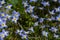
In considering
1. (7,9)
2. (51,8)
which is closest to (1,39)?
(7,9)

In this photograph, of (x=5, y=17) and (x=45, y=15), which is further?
(x=45, y=15)

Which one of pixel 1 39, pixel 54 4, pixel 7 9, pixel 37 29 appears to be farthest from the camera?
pixel 54 4

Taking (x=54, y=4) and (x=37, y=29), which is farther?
Answer: (x=54, y=4)

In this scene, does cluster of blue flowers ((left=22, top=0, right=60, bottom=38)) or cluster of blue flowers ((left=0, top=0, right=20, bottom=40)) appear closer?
cluster of blue flowers ((left=0, top=0, right=20, bottom=40))

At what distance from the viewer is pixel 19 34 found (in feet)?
8.00

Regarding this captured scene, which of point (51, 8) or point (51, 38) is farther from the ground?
point (51, 8)

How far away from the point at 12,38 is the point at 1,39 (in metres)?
0.13

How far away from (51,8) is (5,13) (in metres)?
0.58

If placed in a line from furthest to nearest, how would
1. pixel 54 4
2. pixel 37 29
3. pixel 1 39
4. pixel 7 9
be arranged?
pixel 54 4 < pixel 7 9 < pixel 37 29 < pixel 1 39

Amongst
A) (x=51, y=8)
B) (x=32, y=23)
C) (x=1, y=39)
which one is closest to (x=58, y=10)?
(x=51, y=8)

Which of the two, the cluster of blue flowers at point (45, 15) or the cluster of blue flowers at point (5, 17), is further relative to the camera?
the cluster of blue flowers at point (45, 15)

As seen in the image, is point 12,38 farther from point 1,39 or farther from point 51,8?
point 51,8

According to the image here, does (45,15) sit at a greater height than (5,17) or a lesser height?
greater

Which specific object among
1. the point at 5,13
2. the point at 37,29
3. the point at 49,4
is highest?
the point at 49,4
